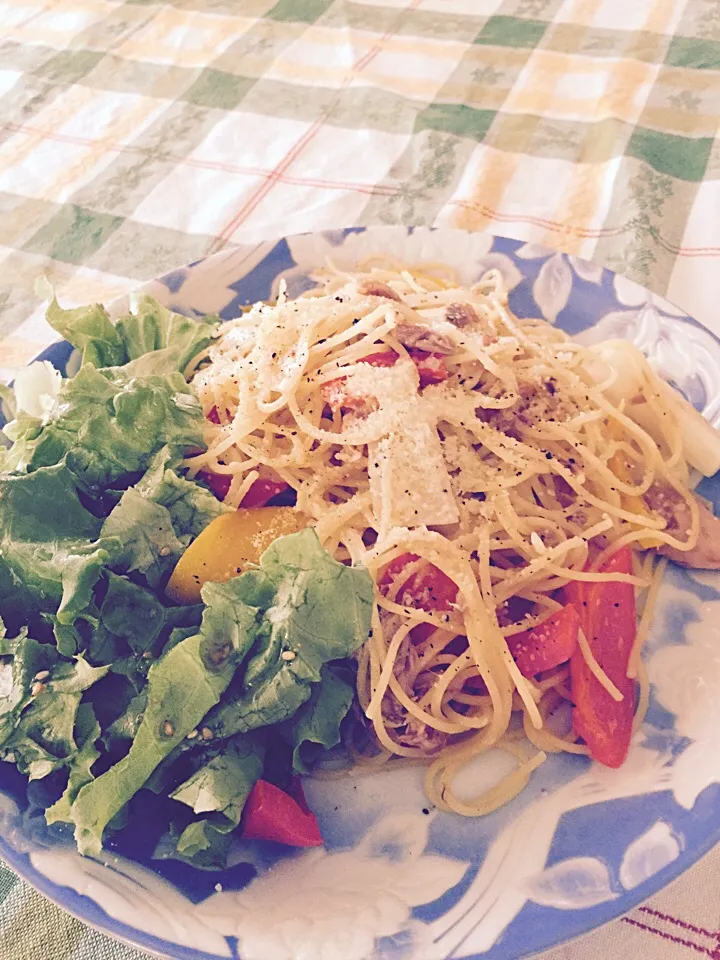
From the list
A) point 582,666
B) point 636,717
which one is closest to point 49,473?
point 582,666

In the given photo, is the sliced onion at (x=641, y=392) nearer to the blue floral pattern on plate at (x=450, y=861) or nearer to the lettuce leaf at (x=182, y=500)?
the blue floral pattern on plate at (x=450, y=861)

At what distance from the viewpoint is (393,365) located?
196 centimetres

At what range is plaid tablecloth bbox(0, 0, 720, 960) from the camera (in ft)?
11.0

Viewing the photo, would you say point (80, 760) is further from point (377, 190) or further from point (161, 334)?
point (377, 190)

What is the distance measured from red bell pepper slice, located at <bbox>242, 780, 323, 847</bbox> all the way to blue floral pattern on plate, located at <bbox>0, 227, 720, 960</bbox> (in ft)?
0.10

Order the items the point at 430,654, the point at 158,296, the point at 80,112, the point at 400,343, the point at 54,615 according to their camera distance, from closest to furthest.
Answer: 1. the point at 54,615
2. the point at 430,654
3. the point at 400,343
4. the point at 158,296
5. the point at 80,112

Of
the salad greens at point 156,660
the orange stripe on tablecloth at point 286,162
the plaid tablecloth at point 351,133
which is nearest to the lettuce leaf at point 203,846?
the salad greens at point 156,660

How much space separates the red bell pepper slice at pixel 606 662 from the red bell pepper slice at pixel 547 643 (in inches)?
1.1

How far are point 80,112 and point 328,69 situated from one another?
1.38 m

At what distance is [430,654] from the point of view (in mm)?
1845

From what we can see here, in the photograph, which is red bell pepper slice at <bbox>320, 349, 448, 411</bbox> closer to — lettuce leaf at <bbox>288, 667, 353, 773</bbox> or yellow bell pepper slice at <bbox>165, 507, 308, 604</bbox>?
yellow bell pepper slice at <bbox>165, 507, 308, 604</bbox>

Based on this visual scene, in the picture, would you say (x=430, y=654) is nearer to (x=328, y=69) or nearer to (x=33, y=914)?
(x=33, y=914)

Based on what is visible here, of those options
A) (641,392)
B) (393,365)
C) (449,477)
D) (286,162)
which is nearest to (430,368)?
(393,365)

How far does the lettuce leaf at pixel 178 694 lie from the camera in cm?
149
